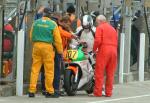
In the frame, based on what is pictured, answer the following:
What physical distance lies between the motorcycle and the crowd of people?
0.59 feet

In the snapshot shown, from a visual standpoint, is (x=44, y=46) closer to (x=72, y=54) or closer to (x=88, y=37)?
(x=72, y=54)

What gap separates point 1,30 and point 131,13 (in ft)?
21.3

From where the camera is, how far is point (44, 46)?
1443cm

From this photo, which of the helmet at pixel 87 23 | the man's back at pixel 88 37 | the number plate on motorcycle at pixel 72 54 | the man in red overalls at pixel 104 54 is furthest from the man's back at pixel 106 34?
the number plate on motorcycle at pixel 72 54

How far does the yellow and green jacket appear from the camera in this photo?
14406 millimetres

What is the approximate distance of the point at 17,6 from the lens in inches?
605

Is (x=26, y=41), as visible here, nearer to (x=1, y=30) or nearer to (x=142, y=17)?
(x=1, y=30)

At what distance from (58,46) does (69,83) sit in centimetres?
122

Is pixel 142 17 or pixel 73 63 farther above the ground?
pixel 142 17

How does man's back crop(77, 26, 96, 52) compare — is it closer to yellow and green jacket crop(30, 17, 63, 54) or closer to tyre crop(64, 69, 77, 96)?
tyre crop(64, 69, 77, 96)

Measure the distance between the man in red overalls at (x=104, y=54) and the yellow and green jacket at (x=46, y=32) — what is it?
4.10ft

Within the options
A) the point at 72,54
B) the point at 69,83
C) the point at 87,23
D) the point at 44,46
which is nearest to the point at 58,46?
the point at 44,46

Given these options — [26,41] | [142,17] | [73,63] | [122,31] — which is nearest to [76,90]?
[73,63]

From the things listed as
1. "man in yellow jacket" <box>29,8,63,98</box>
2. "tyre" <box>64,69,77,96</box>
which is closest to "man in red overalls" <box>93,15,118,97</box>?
"tyre" <box>64,69,77,96</box>
